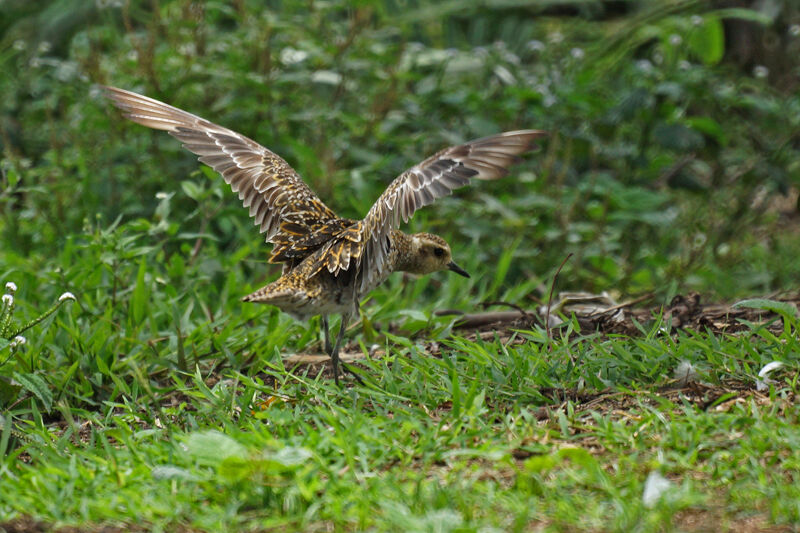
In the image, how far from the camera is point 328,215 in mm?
5969

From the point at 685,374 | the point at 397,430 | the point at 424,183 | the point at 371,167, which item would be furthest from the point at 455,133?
the point at 397,430

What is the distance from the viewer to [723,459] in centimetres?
386

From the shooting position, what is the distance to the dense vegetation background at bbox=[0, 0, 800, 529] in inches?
254

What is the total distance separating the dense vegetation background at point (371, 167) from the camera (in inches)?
254

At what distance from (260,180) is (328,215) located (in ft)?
1.48

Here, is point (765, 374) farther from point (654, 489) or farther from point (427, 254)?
point (427, 254)

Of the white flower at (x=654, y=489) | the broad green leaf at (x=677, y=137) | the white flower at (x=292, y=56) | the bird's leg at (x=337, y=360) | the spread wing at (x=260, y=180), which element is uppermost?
the white flower at (x=292, y=56)

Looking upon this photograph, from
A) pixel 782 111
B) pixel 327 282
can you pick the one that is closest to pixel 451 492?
pixel 327 282

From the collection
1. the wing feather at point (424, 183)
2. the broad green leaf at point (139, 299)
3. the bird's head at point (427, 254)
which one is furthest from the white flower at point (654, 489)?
the broad green leaf at point (139, 299)

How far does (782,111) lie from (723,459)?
17.4ft

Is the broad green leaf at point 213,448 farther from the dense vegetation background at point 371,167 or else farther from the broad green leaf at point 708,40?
the broad green leaf at point 708,40

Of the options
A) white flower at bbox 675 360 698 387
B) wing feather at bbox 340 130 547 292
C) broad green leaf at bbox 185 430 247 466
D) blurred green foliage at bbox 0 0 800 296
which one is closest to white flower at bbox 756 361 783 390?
white flower at bbox 675 360 698 387

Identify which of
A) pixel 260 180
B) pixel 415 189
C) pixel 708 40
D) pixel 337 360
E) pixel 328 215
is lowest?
pixel 337 360

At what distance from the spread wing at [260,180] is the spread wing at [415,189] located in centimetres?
34
